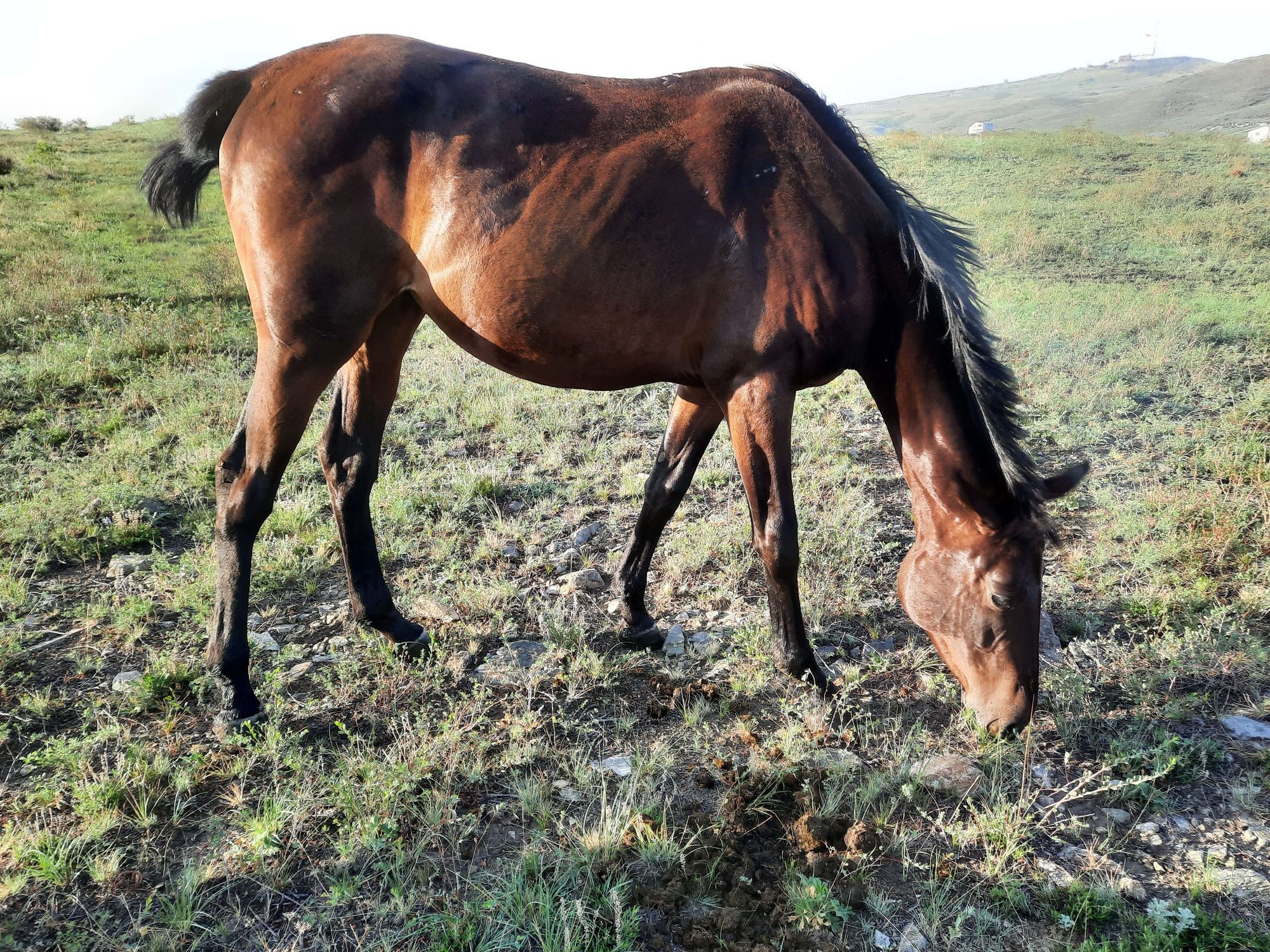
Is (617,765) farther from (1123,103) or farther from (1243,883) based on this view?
(1123,103)

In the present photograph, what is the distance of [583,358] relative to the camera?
295 cm

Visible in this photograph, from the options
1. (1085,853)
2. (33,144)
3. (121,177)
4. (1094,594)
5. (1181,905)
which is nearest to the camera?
(1181,905)

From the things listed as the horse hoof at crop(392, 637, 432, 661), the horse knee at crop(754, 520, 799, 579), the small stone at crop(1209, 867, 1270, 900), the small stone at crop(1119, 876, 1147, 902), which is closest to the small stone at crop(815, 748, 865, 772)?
the horse knee at crop(754, 520, 799, 579)

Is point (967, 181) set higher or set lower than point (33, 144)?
lower

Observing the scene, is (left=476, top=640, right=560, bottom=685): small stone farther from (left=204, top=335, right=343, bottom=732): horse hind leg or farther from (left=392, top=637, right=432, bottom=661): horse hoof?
(left=204, top=335, right=343, bottom=732): horse hind leg

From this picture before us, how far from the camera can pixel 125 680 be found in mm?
3082

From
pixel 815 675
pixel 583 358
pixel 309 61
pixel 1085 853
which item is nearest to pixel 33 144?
pixel 309 61

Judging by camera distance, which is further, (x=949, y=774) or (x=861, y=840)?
(x=949, y=774)

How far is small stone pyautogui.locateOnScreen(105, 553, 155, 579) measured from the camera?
396 cm

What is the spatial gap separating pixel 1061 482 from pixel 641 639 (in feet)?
6.39

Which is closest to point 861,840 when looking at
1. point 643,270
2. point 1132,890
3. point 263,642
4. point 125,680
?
point 1132,890

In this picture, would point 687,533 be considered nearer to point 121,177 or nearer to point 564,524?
point 564,524

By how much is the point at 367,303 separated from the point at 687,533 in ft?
→ 7.62

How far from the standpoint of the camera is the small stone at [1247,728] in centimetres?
290
